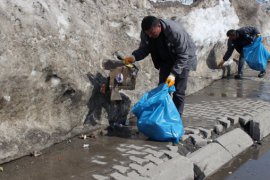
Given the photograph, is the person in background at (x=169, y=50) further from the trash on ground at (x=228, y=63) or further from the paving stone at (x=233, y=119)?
the trash on ground at (x=228, y=63)

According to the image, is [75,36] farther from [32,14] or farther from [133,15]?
[133,15]

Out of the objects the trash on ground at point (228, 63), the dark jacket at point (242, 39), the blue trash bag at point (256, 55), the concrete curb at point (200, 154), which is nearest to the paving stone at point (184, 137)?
the concrete curb at point (200, 154)

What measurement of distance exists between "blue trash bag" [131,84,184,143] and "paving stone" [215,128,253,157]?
2.04 ft

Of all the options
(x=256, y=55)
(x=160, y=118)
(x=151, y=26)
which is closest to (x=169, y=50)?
(x=151, y=26)

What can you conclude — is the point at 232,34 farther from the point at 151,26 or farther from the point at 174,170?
the point at 174,170

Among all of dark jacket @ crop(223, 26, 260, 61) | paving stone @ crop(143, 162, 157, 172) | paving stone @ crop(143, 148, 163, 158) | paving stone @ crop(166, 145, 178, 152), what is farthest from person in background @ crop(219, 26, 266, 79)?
paving stone @ crop(143, 162, 157, 172)

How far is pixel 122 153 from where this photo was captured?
4309mm

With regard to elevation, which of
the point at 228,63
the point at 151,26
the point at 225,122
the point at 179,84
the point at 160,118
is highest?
the point at 151,26

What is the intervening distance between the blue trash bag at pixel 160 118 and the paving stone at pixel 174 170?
640 millimetres

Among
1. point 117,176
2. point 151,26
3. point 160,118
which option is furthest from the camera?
point 160,118

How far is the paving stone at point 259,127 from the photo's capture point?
5668mm

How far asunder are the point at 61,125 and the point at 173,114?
1342 mm

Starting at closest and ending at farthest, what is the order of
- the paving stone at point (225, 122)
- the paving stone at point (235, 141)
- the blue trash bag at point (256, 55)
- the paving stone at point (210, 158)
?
the paving stone at point (210, 158) < the paving stone at point (235, 141) < the paving stone at point (225, 122) < the blue trash bag at point (256, 55)

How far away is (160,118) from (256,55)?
5887 millimetres
